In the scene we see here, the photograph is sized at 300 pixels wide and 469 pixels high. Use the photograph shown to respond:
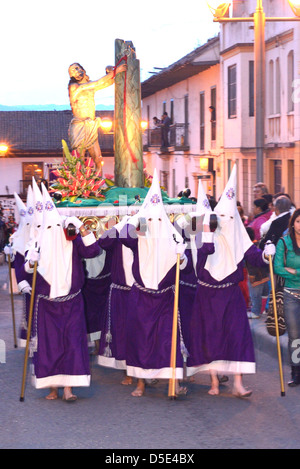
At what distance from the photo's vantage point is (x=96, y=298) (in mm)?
10805

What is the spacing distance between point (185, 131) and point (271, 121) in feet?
39.4

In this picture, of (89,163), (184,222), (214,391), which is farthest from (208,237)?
(89,163)

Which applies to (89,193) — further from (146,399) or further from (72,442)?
(72,442)

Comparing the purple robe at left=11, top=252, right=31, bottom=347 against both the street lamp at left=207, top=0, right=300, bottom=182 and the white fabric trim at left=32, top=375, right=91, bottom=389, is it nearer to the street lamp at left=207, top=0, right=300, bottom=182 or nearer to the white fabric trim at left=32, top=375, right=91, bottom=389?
the white fabric trim at left=32, top=375, right=91, bottom=389

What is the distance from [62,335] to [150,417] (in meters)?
1.24

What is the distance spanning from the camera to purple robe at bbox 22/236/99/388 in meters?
8.62

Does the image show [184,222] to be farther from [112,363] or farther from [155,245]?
[112,363]

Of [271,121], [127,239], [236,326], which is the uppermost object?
[271,121]

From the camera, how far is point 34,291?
8.83 metres

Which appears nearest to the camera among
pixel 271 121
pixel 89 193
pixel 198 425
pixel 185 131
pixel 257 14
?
pixel 198 425

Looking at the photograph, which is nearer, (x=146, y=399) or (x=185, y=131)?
(x=146, y=399)

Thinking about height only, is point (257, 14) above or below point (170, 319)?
above

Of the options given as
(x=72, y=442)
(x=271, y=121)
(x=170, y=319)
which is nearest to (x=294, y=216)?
(x=170, y=319)

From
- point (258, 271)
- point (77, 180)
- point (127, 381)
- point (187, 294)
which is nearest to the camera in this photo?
point (127, 381)
